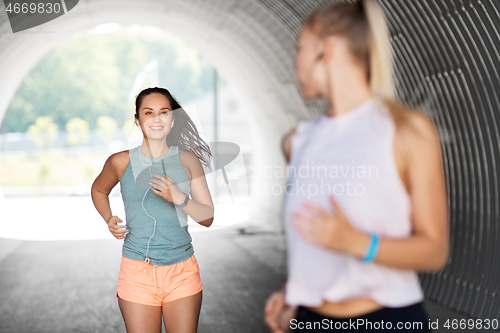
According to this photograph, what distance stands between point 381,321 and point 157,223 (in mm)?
1729

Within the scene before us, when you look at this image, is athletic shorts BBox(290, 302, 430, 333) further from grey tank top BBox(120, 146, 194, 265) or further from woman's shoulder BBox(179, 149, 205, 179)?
woman's shoulder BBox(179, 149, 205, 179)

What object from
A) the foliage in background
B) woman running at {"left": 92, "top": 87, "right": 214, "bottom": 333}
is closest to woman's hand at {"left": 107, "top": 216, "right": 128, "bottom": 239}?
woman running at {"left": 92, "top": 87, "right": 214, "bottom": 333}

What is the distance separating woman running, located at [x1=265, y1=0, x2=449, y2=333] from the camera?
4.47 ft

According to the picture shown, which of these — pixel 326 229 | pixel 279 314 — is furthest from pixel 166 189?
pixel 326 229

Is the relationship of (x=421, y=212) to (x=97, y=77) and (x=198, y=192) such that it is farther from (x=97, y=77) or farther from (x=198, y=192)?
(x=97, y=77)

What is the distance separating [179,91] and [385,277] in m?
65.5

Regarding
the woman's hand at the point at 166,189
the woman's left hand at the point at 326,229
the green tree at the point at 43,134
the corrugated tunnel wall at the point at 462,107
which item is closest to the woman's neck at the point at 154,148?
the woman's hand at the point at 166,189

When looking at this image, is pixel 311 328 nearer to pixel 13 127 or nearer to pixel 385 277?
pixel 385 277

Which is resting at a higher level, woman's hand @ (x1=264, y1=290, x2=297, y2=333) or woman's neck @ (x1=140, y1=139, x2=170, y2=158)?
woman's neck @ (x1=140, y1=139, x2=170, y2=158)

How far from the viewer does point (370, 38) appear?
1410 millimetres

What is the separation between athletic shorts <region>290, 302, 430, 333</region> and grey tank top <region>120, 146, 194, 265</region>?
1.52 m

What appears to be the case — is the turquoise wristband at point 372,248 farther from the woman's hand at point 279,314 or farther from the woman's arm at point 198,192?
the woman's arm at point 198,192

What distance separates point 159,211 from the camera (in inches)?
119

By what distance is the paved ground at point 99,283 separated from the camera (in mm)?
6039
